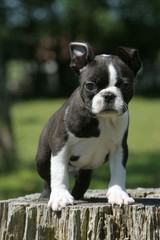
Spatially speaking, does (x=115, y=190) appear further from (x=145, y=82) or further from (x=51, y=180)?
(x=145, y=82)

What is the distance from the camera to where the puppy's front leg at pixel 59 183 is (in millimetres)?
4641

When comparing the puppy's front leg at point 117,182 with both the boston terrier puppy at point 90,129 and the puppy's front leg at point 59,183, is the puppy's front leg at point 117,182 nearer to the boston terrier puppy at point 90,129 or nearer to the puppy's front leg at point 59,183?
the boston terrier puppy at point 90,129

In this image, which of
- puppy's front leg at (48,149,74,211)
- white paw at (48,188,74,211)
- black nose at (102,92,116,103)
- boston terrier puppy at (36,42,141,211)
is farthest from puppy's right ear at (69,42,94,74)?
white paw at (48,188,74,211)

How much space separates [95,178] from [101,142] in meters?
6.48

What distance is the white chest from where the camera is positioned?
184 inches

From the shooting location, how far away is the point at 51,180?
4.77m

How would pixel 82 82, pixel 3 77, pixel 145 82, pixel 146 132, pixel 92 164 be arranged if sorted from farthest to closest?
1. pixel 145 82
2. pixel 146 132
3. pixel 3 77
4. pixel 92 164
5. pixel 82 82

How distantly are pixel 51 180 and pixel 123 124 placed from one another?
2.19 feet

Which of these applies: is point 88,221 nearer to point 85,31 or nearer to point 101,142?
point 101,142

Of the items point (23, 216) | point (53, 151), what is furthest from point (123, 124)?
point (23, 216)

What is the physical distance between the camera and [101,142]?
4695 mm

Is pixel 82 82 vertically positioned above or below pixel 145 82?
below

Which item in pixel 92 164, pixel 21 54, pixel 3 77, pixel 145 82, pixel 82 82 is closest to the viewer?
pixel 82 82

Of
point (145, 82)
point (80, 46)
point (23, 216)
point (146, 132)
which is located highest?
point (145, 82)
